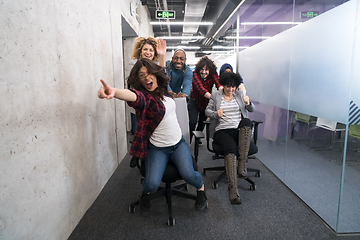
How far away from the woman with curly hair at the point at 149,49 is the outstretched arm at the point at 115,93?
1009mm

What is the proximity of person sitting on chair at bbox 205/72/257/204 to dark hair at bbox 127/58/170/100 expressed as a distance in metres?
0.85

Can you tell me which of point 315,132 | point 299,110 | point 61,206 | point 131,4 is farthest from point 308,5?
point 131,4

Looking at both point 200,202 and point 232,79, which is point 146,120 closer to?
point 200,202

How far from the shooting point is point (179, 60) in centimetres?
256

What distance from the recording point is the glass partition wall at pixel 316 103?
1511mm

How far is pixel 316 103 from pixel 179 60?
1.54 meters

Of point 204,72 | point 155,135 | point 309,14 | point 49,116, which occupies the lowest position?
point 155,135

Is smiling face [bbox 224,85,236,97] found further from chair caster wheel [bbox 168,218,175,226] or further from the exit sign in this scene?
chair caster wheel [bbox 168,218,175,226]

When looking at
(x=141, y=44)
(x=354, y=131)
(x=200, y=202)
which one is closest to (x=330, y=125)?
(x=354, y=131)

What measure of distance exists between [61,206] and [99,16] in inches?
73.0

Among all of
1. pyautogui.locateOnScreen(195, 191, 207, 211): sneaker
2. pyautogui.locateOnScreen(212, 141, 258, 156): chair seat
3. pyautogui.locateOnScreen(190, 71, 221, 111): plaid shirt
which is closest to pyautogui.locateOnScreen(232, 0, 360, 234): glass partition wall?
pyautogui.locateOnScreen(212, 141, 258, 156): chair seat

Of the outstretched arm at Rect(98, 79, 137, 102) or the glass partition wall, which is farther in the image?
the glass partition wall

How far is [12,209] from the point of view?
0.99 m

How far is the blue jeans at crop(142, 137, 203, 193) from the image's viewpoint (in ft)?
5.18
